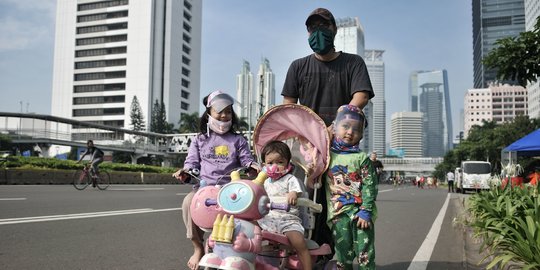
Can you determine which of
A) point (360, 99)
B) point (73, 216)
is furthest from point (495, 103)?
point (360, 99)

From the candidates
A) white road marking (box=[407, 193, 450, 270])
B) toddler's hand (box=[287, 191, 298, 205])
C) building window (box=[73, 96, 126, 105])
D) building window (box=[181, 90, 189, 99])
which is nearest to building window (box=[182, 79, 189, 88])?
building window (box=[181, 90, 189, 99])

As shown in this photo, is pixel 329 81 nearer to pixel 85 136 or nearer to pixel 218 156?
pixel 218 156

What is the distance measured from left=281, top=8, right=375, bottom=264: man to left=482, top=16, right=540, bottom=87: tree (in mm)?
4461

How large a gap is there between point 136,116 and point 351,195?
90229 millimetres

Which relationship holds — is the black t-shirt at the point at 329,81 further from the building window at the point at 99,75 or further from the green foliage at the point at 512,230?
the building window at the point at 99,75

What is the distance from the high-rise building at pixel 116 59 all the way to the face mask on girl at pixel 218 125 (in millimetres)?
92757

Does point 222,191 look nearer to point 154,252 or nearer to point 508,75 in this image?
point 154,252

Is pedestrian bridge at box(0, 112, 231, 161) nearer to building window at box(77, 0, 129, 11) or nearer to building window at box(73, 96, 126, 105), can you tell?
building window at box(73, 96, 126, 105)

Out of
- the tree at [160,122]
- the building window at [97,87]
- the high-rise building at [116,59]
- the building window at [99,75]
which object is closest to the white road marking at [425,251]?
the tree at [160,122]

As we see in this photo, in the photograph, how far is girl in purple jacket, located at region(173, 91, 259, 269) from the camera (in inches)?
149

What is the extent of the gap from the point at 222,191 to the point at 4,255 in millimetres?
3136

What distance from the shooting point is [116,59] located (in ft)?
320

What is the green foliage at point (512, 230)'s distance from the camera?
379 cm

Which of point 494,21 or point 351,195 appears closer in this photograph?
point 351,195
